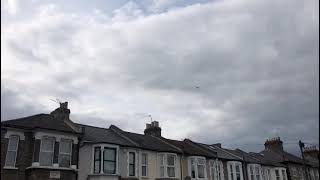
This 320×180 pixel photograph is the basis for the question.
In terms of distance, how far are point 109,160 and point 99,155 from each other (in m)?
0.96

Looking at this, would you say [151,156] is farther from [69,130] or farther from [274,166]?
[274,166]

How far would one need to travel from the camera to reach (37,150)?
28.0 meters

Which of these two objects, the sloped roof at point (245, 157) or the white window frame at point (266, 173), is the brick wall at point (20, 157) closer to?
the sloped roof at point (245, 157)

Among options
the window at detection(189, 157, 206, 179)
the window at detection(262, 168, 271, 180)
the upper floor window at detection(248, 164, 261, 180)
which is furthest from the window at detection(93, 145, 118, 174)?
the window at detection(262, 168, 271, 180)

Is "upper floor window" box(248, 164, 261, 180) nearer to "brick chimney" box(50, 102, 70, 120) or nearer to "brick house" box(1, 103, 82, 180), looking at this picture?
"brick chimney" box(50, 102, 70, 120)

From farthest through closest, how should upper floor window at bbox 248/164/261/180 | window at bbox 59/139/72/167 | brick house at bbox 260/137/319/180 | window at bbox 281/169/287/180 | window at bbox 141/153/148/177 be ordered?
brick house at bbox 260/137/319/180
window at bbox 281/169/287/180
upper floor window at bbox 248/164/261/180
window at bbox 141/153/148/177
window at bbox 59/139/72/167

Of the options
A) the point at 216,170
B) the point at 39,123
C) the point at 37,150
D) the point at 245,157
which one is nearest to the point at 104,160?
the point at 37,150

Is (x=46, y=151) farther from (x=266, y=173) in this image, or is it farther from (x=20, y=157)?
(x=266, y=173)

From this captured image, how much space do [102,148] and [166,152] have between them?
7810 mm

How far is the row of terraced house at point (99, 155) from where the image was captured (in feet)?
91.1

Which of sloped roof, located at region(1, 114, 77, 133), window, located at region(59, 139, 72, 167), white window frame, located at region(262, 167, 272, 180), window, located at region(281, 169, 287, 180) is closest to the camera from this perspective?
sloped roof, located at region(1, 114, 77, 133)

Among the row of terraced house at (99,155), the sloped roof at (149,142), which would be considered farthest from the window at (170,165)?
the sloped roof at (149,142)

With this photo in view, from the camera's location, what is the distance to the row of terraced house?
91.1ft

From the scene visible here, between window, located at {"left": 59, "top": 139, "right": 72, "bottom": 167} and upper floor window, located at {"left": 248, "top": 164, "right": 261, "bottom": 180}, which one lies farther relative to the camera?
upper floor window, located at {"left": 248, "top": 164, "right": 261, "bottom": 180}
